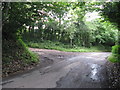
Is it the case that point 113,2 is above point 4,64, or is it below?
above

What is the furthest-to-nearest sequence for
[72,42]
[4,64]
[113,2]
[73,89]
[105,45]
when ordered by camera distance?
[105,45] → [72,42] → [4,64] → [113,2] → [73,89]

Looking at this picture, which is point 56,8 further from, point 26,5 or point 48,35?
point 48,35

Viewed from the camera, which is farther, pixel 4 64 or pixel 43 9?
pixel 43 9

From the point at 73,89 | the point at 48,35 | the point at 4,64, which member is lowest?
the point at 73,89

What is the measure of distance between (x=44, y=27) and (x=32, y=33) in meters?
3.10

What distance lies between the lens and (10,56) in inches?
306

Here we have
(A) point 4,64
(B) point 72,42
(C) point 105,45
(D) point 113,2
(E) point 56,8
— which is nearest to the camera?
(D) point 113,2

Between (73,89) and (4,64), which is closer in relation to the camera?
(73,89)

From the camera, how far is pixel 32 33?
24.3 m

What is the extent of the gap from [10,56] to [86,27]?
69.1 ft

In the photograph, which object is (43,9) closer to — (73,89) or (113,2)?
(113,2)

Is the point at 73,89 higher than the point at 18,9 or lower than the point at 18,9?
lower

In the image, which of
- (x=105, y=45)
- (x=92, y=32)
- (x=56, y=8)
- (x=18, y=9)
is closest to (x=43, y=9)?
(x=56, y=8)

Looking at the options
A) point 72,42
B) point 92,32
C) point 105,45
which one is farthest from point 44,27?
point 105,45
